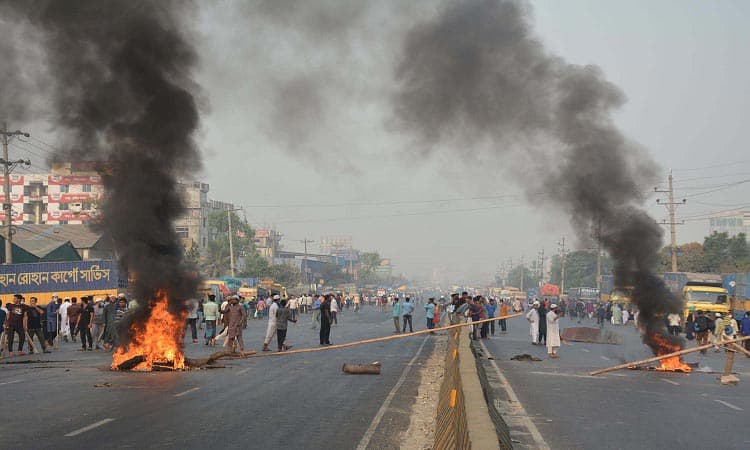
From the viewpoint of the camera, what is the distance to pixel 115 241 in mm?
19219

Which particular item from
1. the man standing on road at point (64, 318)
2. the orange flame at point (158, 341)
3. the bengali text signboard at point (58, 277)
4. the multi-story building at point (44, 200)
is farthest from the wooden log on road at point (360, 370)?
the multi-story building at point (44, 200)

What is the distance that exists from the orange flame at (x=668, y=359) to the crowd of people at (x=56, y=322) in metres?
13.4

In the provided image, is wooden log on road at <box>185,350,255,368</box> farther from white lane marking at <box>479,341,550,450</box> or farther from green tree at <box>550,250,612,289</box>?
green tree at <box>550,250,612,289</box>

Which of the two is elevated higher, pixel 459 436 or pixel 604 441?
pixel 459 436

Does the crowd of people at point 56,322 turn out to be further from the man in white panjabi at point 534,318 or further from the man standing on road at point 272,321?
the man in white panjabi at point 534,318

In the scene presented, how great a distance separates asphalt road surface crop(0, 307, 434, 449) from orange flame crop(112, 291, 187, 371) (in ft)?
2.22

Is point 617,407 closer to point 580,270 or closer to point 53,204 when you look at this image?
point 53,204

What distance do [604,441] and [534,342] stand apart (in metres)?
21.7

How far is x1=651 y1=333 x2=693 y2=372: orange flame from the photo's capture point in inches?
800

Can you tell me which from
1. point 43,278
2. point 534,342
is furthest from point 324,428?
point 43,278

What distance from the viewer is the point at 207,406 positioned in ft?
40.8

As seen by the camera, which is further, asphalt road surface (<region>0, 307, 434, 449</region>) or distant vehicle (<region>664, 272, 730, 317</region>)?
distant vehicle (<region>664, 272, 730, 317</region>)

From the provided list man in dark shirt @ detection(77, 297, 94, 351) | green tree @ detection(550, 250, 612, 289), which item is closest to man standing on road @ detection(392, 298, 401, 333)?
man in dark shirt @ detection(77, 297, 94, 351)

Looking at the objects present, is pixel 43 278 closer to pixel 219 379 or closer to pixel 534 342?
pixel 534 342
